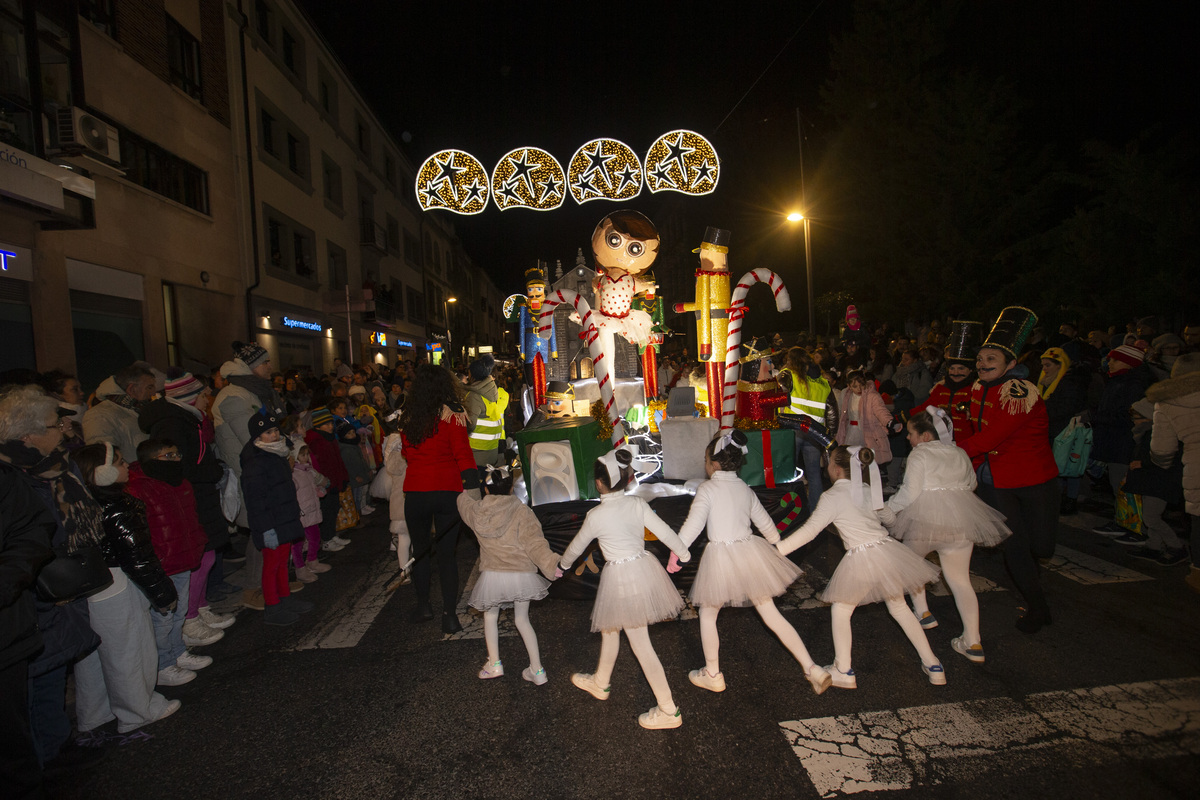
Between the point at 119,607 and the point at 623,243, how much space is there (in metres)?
6.11

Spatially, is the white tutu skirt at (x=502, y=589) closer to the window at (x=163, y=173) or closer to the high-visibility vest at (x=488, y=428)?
the high-visibility vest at (x=488, y=428)

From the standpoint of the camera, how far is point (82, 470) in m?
3.42

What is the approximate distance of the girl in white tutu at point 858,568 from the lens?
11.3ft

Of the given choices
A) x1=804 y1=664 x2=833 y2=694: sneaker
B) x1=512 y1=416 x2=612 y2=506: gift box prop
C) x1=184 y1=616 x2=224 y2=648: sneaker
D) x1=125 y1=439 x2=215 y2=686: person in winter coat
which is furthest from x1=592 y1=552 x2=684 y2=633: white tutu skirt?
x1=184 y1=616 x2=224 y2=648: sneaker

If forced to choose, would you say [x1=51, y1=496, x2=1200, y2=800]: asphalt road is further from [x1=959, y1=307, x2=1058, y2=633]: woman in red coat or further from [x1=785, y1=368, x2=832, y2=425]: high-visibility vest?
[x1=785, y1=368, x2=832, y2=425]: high-visibility vest

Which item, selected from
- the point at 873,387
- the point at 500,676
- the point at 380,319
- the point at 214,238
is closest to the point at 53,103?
the point at 214,238

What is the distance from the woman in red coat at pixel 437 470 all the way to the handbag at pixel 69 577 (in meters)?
1.84

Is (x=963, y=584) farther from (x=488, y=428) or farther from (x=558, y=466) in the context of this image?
(x=488, y=428)

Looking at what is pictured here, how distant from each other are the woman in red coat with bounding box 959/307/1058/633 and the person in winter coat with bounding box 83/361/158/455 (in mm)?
6636

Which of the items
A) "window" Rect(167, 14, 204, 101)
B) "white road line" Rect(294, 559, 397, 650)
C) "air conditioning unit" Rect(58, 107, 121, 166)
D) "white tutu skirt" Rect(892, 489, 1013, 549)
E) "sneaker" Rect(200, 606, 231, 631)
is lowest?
"white road line" Rect(294, 559, 397, 650)

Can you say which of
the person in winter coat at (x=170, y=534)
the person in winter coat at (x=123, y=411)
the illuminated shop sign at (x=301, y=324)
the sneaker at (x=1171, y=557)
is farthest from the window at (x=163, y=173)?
the sneaker at (x=1171, y=557)

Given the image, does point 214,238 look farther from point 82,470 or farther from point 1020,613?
point 1020,613

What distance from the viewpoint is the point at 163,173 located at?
42.7 feet

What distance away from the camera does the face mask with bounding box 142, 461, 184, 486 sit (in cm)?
411
